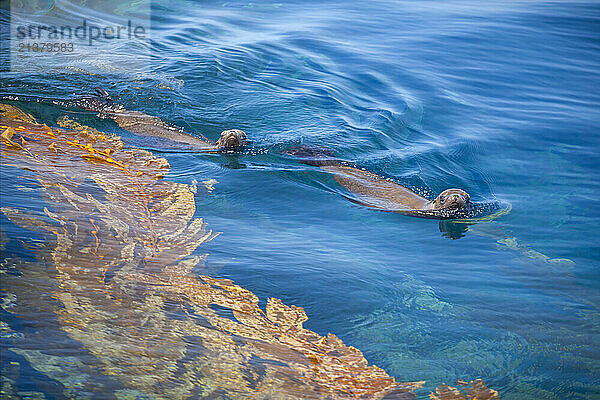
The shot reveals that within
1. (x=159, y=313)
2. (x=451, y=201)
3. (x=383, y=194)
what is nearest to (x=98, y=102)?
(x=383, y=194)

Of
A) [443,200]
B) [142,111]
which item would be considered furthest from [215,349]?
[142,111]

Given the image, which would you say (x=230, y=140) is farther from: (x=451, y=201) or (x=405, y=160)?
(x=451, y=201)

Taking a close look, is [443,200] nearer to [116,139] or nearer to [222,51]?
[116,139]

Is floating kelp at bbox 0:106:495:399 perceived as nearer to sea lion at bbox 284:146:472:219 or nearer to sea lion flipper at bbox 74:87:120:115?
sea lion at bbox 284:146:472:219

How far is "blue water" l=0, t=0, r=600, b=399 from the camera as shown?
150 inches

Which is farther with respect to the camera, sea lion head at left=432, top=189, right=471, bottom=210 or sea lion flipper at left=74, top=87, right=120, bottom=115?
sea lion flipper at left=74, top=87, right=120, bottom=115

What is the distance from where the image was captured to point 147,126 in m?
7.40

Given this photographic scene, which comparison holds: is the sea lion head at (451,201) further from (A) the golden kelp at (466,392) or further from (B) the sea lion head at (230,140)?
(A) the golden kelp at (466,392)

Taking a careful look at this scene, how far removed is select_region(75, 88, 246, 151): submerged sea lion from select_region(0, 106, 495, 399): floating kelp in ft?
8.41

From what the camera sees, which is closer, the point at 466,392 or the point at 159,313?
the point at 159,313

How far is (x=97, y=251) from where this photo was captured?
3.25m

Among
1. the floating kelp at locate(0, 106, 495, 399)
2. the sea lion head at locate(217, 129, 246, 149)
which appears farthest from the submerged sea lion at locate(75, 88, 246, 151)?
the floating kelp at locate(0, 106, 495, 399)

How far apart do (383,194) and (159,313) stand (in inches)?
153

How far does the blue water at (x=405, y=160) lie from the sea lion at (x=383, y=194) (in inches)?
6.8
